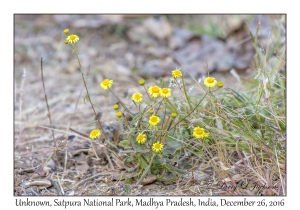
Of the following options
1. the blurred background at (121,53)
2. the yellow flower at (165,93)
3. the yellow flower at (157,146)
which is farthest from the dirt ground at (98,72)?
the yellow flower at (165,93)

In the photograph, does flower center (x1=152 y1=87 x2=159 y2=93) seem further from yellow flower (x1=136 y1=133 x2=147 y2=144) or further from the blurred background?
the blurred background

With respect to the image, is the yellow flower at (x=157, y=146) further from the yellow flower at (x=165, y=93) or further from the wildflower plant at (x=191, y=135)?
the yellow flower at (x=165, y=93)

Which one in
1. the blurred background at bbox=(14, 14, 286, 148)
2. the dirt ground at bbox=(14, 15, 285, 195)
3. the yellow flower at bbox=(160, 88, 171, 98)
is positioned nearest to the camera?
the yellow flower at bbox=(160, 88, 171, 98)

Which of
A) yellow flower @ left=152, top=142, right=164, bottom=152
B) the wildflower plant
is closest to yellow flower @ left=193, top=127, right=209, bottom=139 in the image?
the wildflower plant

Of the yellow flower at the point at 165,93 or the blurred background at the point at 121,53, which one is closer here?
the yellow flower at the point at 165,93

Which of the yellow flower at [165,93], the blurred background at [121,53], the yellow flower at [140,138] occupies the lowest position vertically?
the yellow flower at [140,138]

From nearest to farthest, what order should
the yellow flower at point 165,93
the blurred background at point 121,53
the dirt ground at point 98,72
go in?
the yellow flower at point 165,93 < the dirt ground at point 98,72 < the blurred background at point 121,53

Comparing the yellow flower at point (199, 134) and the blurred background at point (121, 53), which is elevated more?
the blurred background at point (121, 53)
